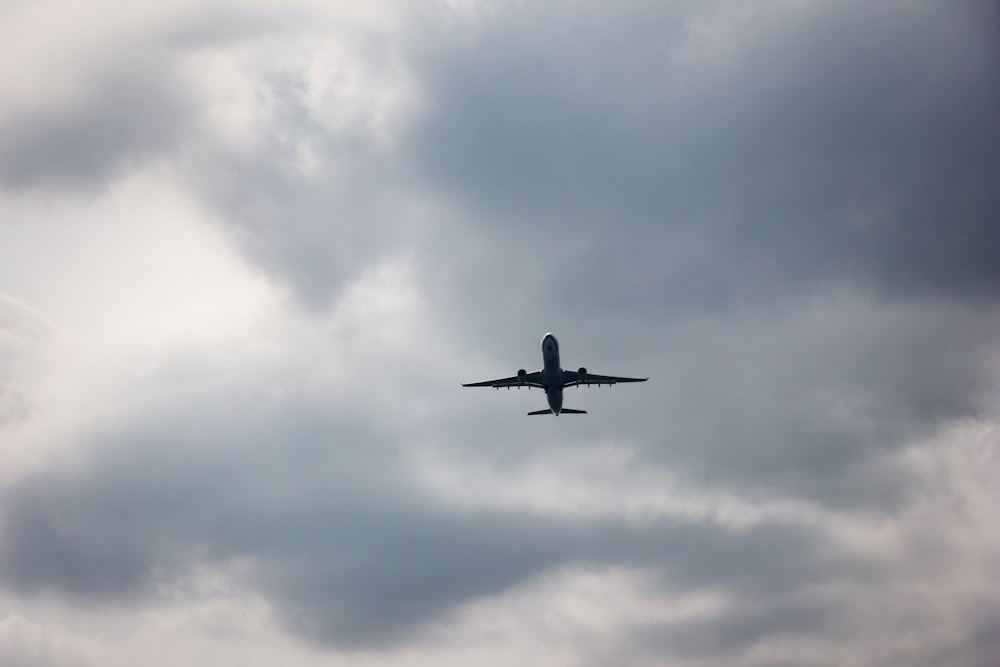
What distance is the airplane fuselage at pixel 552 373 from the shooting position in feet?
613

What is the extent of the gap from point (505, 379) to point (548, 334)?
52.4 ft

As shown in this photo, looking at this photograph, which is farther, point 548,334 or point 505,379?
point 505,379

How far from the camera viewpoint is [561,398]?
19688 cm

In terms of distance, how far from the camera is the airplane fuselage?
613 ft

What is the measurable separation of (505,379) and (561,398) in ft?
33.0

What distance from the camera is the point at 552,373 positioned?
19150cm

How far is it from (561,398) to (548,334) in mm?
14702

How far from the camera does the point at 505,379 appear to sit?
199m

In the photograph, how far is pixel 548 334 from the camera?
18700cm
